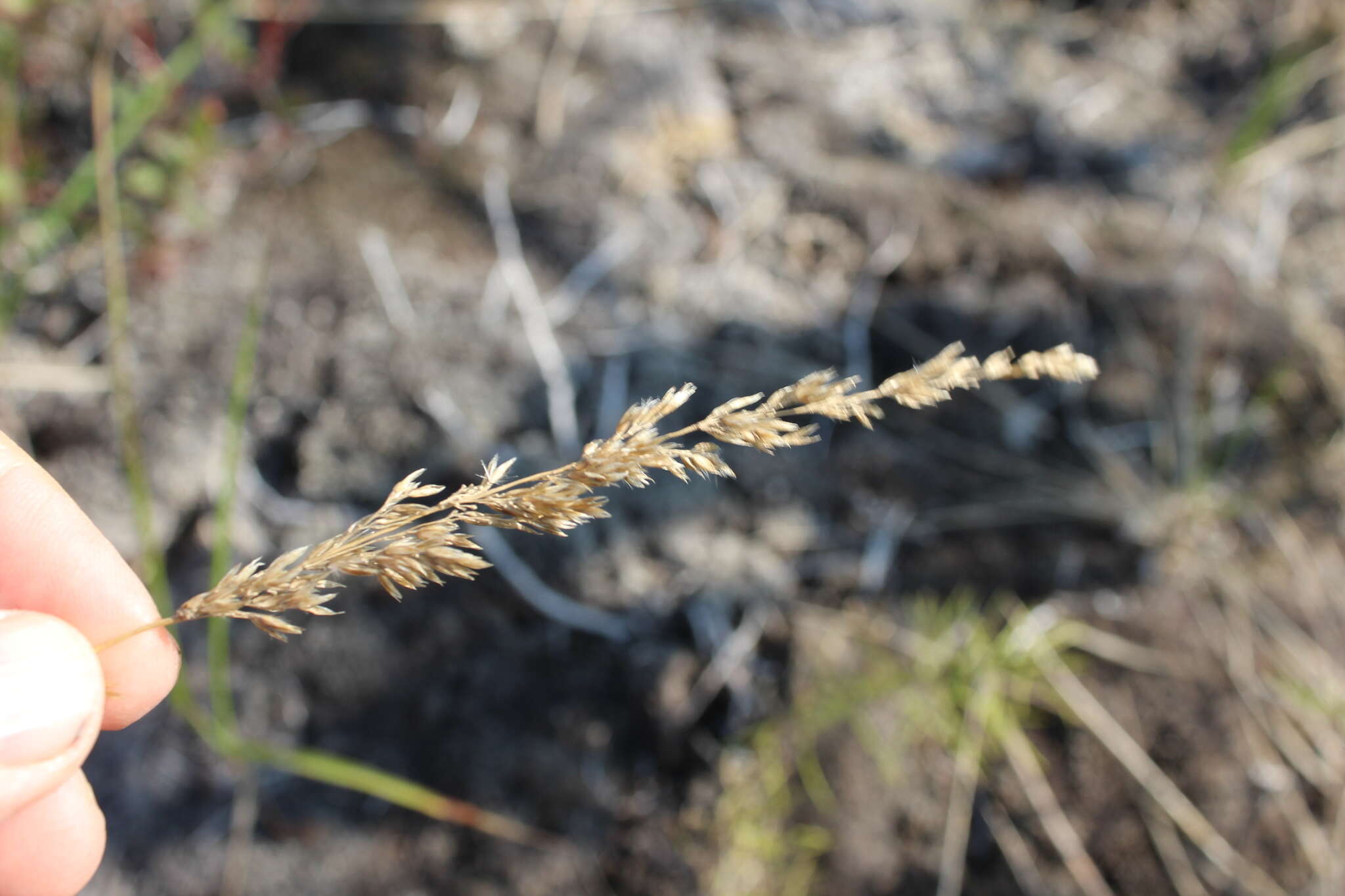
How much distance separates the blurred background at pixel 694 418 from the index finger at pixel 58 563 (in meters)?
0.08

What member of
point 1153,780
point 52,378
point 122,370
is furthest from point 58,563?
point 1153,780

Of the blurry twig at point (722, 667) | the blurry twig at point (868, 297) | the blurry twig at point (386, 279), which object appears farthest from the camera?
the blurry twig at point (868, 297)

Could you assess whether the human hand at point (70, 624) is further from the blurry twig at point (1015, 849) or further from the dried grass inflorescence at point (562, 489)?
the blurry twig at point (1015, 849)

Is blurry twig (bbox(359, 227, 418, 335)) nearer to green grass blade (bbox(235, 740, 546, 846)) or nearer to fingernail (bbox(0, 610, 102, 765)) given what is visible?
green grass blade (bbox(235, 740, 546, 846))

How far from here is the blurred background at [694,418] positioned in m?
1.78

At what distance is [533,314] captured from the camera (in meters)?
2.20

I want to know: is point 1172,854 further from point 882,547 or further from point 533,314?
point 533,314

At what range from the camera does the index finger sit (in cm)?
138

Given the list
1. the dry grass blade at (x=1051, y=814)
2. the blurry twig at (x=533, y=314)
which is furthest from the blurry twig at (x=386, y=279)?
the dry grass blade at (x=1051, y=814)

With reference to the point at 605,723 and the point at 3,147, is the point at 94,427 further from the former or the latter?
the point at 605,723

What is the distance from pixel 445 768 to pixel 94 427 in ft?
3.65

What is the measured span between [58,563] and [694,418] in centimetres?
135

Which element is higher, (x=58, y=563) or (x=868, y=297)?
(x=58, y=563)

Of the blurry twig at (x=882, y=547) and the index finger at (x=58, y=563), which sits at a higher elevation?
the index finger at (x=58, y=563)
